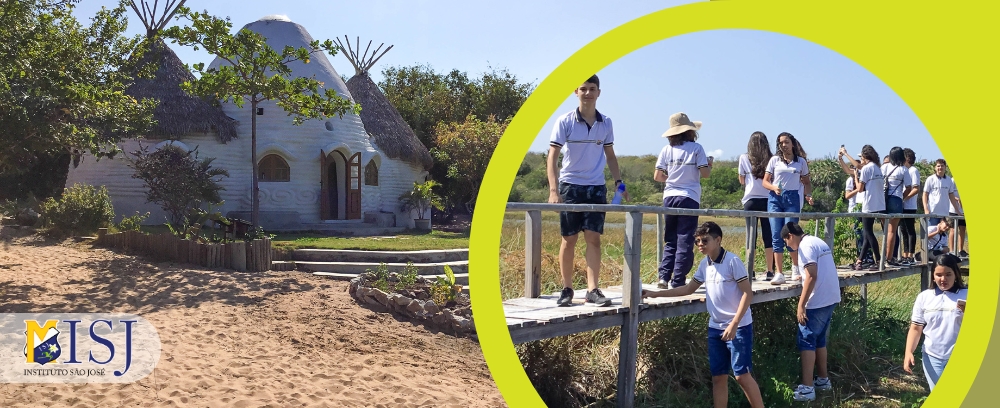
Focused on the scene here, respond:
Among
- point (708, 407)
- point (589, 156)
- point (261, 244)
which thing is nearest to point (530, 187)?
point (261, 244)

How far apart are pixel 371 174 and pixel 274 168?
8.38ft

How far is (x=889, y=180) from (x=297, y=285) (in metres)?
8.03

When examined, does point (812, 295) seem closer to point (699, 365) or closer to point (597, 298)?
point (699, 365)

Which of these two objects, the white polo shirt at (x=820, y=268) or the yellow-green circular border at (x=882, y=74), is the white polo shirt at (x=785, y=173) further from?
the yellow-green circular border at (x=882, y=74)

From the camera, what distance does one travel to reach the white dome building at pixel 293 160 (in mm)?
17234

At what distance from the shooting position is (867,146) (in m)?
7.89

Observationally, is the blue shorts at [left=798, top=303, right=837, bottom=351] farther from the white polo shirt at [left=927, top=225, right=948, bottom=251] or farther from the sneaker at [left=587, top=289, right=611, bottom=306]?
the white polo shirt at [left=927, top=225, right=948, bottom=251]

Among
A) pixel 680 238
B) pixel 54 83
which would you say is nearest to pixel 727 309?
pixel 680 238

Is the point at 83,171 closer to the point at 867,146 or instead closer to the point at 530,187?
the point at 530,187

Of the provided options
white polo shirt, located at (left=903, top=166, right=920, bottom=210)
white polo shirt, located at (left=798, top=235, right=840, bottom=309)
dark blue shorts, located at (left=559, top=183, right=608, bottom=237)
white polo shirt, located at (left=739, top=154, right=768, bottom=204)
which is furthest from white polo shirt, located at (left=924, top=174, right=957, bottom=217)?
dark blue shorts, located at (left=559, top=183, right=608, bottom=237)

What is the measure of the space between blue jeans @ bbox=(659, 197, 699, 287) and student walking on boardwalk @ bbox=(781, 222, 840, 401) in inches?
27.2

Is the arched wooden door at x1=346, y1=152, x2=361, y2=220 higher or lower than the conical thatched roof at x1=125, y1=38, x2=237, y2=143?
lower

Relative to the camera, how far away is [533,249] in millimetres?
5223

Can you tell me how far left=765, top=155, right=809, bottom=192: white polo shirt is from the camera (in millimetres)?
6367
